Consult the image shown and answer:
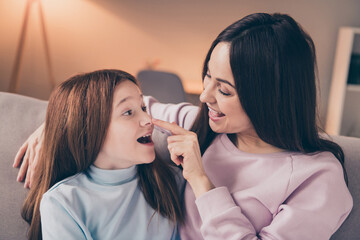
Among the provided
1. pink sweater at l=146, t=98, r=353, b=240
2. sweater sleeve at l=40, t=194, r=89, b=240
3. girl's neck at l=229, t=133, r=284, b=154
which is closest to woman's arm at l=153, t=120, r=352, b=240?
pink sweater at l=146, t=98, r=353, b=240

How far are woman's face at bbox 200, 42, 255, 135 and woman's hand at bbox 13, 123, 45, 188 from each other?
55cm

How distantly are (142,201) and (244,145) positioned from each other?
36 cm

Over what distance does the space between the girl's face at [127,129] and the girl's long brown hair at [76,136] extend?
0.06ft

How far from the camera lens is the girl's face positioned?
972 millimetres

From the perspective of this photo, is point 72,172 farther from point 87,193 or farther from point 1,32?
point 1,32

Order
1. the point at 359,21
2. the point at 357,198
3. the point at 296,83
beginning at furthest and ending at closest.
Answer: the point at 359,21
the point at 357,198
the point at 296,83

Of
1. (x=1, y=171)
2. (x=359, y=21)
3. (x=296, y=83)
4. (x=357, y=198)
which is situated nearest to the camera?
(x=296, y=83)

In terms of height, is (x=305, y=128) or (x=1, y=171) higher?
(x=305, y=128)

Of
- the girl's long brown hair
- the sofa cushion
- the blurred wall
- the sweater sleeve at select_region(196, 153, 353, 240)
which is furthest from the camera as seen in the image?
the blurred wall

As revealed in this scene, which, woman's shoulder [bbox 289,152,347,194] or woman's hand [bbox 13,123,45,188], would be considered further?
woman's hand [bbox 13,123,45,188]

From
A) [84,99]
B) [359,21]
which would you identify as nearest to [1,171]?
[84,99]

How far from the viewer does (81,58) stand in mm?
3730

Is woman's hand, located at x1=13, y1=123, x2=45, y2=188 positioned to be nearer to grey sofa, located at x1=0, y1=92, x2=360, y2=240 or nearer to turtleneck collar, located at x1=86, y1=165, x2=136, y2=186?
grey sofa, located at x1=0, y1=92, x2=360, y2=240

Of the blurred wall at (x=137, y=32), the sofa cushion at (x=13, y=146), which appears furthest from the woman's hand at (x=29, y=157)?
the blurred wall at (x=137, y=32)
